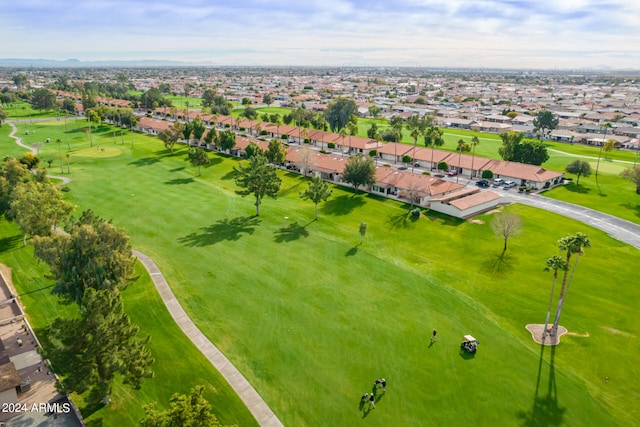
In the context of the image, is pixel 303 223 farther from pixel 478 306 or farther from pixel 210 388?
pixel 210 388

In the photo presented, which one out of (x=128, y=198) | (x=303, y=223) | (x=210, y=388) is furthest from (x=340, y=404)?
(x=128, y=198)

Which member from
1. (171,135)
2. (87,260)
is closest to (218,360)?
(87,260)

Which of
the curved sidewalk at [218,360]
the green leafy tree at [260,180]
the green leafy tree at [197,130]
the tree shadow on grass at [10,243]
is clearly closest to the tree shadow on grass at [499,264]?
the curved sidewalk at [218,360]

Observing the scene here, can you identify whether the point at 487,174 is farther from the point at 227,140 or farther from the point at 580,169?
the point at 227,140

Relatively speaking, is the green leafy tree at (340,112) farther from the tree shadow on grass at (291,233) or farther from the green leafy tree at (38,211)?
the green leafy tree at (38,211)

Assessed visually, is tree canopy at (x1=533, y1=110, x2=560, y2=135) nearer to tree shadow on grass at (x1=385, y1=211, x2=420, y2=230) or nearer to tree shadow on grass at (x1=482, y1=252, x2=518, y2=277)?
tree shadow on grass at (x1=385, y1=211, x2=420, y2=230)
